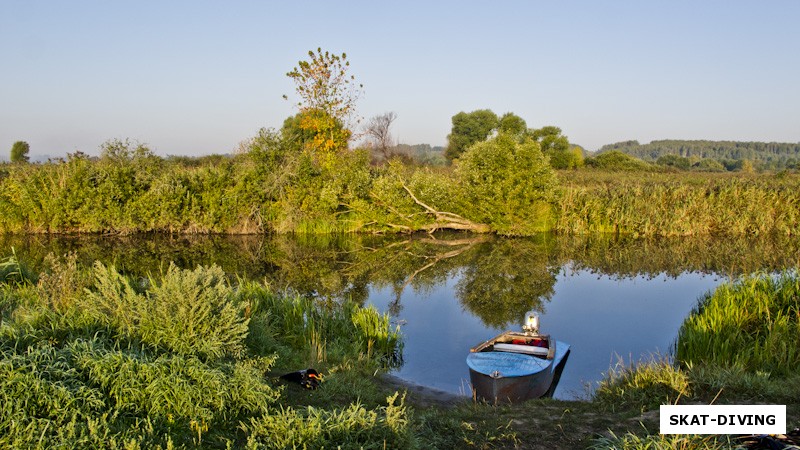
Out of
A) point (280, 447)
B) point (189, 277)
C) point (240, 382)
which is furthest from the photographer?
point (189, 277)

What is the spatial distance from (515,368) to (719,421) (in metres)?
3.35

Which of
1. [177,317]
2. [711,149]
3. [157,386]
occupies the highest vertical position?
[711,149]

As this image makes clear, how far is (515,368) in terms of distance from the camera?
24.2 ft

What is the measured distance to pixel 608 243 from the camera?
22.0 metres

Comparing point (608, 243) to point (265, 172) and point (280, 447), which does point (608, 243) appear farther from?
point (280, 447)

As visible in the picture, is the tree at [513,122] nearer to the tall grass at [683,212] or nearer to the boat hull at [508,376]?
the tall grass at [683,212]

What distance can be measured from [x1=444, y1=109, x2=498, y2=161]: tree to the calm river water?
135ft

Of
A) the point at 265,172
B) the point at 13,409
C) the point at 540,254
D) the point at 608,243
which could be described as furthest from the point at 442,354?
the point at 265,172

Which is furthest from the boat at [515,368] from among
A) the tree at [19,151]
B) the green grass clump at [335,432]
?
the tree at [19,151]

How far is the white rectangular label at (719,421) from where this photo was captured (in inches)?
156

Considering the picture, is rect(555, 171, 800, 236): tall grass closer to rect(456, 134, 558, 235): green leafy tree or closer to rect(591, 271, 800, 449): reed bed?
rect(456, 134, 558, 235): green leafy tree

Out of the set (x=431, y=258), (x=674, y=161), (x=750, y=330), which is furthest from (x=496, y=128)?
(x=750, y=330)

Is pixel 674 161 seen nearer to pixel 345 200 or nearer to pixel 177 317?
pixel 345 200

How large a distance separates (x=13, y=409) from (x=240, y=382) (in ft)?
5.56
